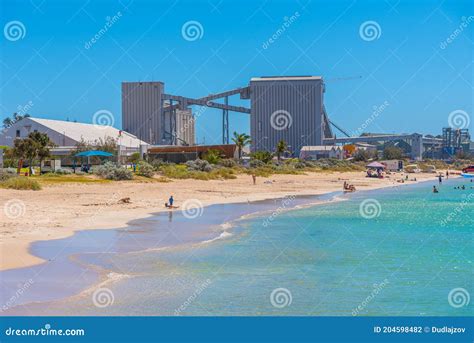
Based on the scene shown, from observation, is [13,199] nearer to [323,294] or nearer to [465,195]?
[323,294]

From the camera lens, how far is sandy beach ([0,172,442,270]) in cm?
2128

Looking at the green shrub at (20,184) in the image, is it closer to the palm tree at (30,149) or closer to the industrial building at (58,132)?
the palm tree at (30,149)

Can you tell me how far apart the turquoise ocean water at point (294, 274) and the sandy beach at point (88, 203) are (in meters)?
2.73

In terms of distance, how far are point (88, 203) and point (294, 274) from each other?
17.6m

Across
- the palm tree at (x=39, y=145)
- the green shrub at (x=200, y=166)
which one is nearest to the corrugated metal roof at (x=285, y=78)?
the green shrub at (x=200, y=166)

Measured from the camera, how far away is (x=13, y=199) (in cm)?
3128

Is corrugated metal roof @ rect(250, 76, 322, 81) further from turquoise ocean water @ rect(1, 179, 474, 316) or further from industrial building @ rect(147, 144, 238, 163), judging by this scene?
turquoise ocean water @ rect(1, 179, 474, 316)

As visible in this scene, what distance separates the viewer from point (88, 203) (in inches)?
1294

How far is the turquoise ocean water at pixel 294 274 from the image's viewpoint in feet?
46.0

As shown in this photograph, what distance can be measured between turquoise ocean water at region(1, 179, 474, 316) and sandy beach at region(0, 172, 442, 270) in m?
2.73

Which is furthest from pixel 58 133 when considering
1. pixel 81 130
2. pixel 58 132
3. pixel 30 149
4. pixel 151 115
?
pixel 151 115

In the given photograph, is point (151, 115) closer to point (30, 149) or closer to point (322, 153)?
point (322, 153)

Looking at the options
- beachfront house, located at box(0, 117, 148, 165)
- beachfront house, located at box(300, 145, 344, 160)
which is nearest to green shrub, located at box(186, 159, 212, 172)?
beachfront house, located at box(0, 117, 148, 165)
